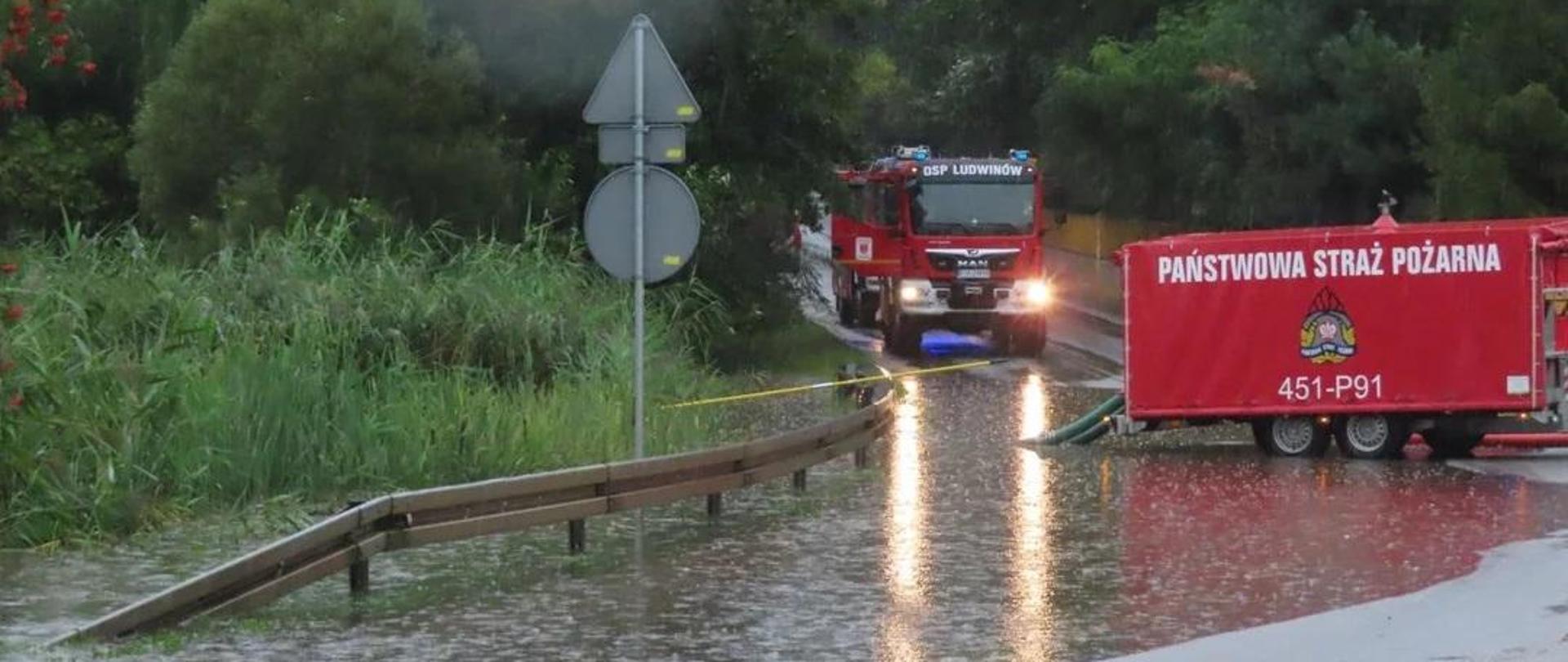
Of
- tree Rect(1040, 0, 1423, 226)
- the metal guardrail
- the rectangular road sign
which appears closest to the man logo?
the metal guardrail

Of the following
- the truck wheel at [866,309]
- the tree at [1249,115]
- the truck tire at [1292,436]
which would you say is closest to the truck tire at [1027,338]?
the truck wheel at [866,309]

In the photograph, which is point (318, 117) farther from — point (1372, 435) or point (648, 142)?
point (648, 142)

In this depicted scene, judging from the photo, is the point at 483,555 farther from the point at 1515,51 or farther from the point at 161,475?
the point at 1515,51

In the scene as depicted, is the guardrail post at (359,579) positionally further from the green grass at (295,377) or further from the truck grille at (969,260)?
the truck grille at (969,260)

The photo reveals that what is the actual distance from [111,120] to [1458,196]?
59.0 ft

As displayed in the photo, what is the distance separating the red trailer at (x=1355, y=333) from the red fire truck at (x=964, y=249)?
43.2ft

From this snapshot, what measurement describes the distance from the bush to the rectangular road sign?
1238 centimetres

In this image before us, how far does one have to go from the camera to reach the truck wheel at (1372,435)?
2216cm

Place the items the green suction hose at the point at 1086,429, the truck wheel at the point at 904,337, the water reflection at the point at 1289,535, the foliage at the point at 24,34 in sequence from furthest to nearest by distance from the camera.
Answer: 1. the truck wheel at the point at 904,337
2. the green suction hose at the point at 1086,429
3. the foliage at the point at 24,34
4. the water reflection at the point at 1289,535

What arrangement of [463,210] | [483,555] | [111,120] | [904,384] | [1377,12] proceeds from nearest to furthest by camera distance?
[483,555], [463,210], [904,384], [111,120], [1377,12]

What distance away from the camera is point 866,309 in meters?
42.5

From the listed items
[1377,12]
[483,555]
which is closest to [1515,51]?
[1377,12]

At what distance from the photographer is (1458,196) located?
107 ft

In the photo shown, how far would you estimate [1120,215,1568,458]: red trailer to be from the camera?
21.9 metres
